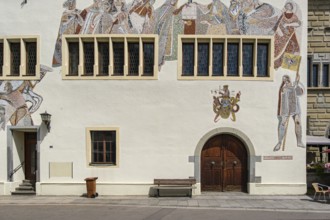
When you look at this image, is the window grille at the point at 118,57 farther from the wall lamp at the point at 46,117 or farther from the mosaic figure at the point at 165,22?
the wall lamp at the point at 46,117

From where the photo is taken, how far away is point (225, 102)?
44.4 feet

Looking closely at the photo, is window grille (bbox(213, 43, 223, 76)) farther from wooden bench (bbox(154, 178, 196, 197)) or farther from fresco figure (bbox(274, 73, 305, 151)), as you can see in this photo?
wooden bench (bbox(154, 178, 196, 197))

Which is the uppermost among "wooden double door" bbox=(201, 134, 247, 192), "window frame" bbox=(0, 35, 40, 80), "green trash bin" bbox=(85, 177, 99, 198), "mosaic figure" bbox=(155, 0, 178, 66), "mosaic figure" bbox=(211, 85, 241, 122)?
"mosaic figure" bbox=(155, 0, 178, 66)

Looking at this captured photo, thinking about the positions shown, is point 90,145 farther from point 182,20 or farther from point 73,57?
point 182,20

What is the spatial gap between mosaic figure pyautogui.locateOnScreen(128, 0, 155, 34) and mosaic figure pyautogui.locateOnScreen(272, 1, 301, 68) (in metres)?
5.42

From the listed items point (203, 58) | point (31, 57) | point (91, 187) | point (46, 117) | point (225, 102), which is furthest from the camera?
point (31, 57)

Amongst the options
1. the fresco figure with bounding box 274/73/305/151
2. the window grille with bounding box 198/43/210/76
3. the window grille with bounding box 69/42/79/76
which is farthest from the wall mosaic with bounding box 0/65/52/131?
the fresco figure with bounding box 274/73/305/151

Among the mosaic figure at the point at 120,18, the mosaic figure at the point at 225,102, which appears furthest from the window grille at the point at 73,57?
the mosaic figure at the point at 225,102

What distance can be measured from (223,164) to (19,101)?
30.9 ft

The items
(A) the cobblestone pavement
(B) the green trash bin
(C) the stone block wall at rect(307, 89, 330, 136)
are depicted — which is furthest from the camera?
(C) the stone block wall at rect(307, 89, 330, 136)

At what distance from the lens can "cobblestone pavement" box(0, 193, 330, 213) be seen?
1159 centimetres

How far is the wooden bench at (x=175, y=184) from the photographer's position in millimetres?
13117

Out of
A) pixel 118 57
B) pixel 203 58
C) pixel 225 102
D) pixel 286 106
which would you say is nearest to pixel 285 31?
pixel 286 106

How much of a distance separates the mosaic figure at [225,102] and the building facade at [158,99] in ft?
0.14
